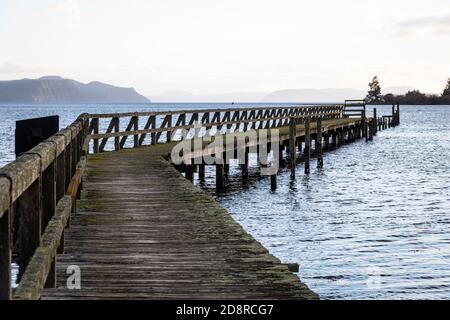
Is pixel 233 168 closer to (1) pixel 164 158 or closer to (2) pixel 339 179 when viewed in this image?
(2) pixel 339 179

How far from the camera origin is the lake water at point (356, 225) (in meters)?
11.7

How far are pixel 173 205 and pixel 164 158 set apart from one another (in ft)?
26.7

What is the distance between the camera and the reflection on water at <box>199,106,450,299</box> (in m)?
11.7

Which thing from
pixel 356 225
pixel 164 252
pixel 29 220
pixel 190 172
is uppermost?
pixel 29 220

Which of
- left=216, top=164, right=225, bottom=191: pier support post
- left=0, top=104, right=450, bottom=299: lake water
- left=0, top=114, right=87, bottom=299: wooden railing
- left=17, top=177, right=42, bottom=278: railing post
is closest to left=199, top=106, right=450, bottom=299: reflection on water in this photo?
left=0, top=104, right=450, bottom=299: lake water

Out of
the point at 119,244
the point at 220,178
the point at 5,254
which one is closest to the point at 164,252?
the point at 119,244

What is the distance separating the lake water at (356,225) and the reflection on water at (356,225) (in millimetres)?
19

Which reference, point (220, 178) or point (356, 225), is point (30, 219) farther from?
point (220, 178)

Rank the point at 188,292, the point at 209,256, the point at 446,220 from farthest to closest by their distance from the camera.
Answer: the point at 446,220 → the point at 209,256 → the point at 188,292

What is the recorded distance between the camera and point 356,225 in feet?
56.0

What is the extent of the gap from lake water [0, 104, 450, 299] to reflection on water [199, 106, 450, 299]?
19mm

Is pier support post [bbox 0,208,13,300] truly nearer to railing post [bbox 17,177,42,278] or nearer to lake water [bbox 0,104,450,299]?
railing post [bbox 17,177,42,278]

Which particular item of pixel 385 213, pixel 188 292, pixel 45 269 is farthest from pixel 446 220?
pixel 45 269
